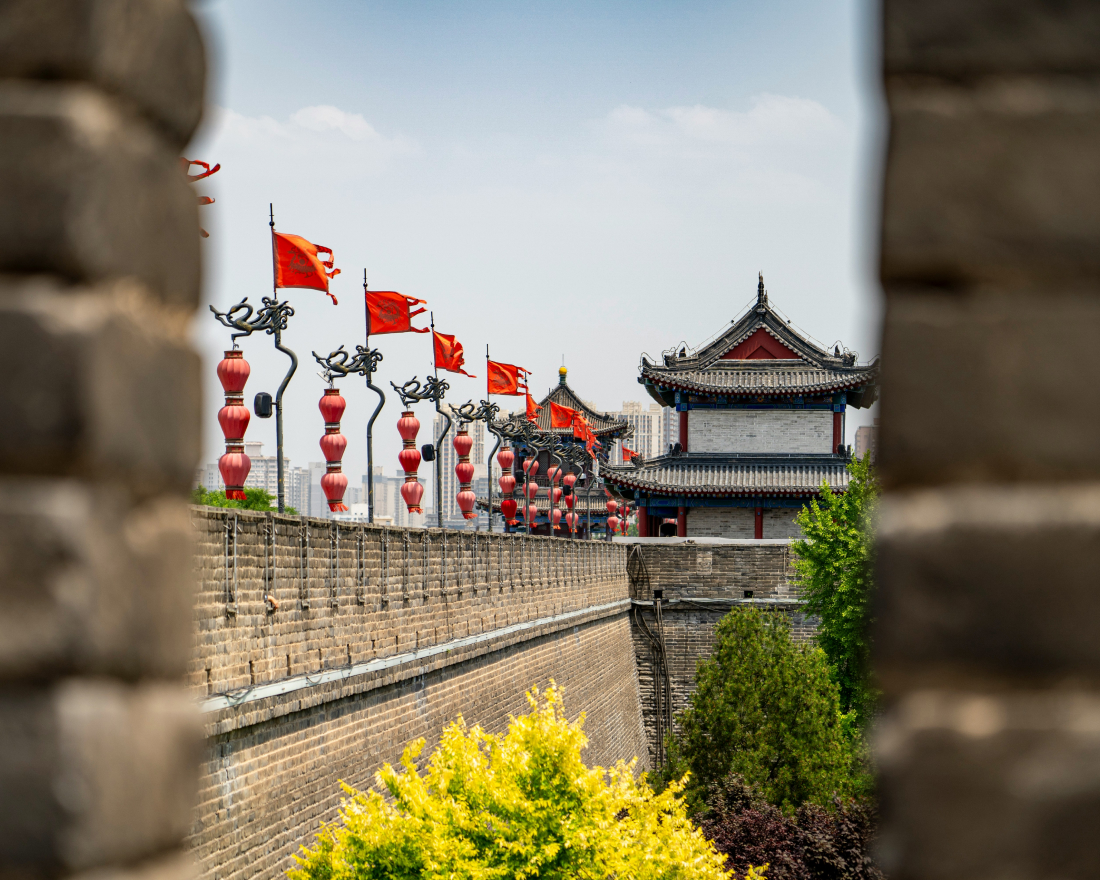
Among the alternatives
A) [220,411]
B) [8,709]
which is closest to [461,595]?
[220,411]

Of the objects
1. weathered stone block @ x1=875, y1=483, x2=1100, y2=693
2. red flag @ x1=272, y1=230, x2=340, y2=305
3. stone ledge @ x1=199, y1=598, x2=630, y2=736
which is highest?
red flag @ x1=272, y1=230, x2=340, y2=305

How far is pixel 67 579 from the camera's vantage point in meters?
1.42

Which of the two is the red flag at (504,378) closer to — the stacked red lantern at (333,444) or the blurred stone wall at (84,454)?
the stacked red lantern at (333,444)

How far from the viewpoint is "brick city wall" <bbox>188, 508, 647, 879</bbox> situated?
9.55 meters

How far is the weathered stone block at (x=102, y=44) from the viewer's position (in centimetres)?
146

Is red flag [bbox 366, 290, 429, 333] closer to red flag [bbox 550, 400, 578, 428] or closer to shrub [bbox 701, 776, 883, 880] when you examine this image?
shrub [bbox 701, 776, 883, 880]

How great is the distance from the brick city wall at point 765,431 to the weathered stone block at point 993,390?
3772 cm

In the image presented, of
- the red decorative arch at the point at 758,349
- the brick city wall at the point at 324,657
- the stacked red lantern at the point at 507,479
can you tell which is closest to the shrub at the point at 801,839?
the brick city wall at the point at 324,657

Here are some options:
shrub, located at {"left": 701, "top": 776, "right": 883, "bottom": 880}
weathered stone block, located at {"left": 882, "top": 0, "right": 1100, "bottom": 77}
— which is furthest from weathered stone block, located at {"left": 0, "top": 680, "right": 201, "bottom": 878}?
shrub, located at {"left": 701, "top": 776, "right": 883, "bottom": 880}

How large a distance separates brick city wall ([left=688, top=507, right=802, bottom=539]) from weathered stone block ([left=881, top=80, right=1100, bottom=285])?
36.8 meters

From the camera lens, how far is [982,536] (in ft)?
4.39

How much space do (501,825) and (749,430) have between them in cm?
2942

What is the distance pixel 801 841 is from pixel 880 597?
16555mm

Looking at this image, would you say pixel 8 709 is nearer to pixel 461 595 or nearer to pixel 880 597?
pixel 880 597
